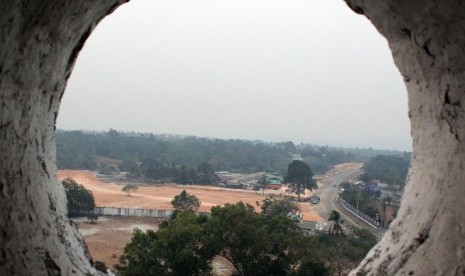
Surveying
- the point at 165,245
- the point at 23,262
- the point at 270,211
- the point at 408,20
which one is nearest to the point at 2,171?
the point at 23,262

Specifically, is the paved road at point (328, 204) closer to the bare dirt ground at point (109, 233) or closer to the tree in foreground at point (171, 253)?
the bare dirt ground at point (109, 233)

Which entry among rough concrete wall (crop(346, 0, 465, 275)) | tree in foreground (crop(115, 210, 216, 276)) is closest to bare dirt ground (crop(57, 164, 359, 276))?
tree in foreground (crop(115, 210, 216, 276))

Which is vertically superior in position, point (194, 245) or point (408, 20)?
point (408, 20)

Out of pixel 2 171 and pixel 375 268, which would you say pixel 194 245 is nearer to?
pixel 375 268

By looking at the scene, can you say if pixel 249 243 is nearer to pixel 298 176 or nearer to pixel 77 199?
pixel 77 199

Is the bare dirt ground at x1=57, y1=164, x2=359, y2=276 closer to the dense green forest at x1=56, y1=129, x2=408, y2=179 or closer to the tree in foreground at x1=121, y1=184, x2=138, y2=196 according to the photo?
the tree in foreground at x1=121, y1=184, x2=138, y2=196
